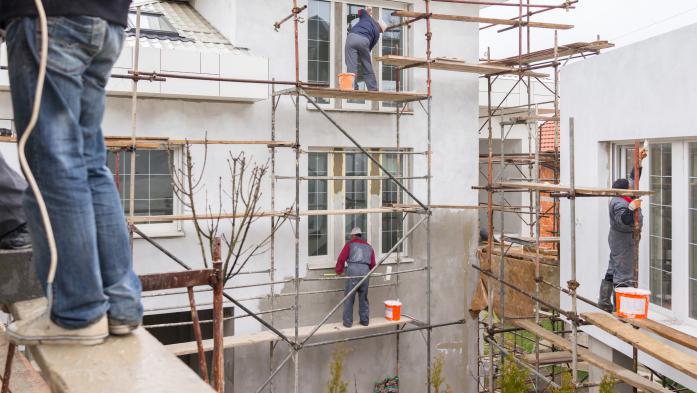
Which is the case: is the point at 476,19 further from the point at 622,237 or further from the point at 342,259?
the point at 622,237

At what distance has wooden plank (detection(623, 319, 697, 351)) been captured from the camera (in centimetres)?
709

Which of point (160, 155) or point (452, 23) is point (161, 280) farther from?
point (452, 23)

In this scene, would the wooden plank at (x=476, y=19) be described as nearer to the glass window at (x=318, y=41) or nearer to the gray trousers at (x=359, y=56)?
the gray trousers at (x=359, y=56)

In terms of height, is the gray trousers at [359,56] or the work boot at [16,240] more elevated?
the gray trousers at [359,56]

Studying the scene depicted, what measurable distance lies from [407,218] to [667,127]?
5.11m

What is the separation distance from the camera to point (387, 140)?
464 inches

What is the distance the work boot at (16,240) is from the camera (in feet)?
10.1

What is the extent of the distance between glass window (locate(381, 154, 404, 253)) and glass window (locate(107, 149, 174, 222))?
12.7 feet

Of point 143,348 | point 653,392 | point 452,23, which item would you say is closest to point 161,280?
point 143,348

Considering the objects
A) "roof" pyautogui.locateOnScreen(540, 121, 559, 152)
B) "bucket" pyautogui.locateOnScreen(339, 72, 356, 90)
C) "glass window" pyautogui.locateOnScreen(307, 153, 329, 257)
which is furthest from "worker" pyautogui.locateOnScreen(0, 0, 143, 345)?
"roof" pyautogui.locateOnScreen(540, 121, 559, 152)

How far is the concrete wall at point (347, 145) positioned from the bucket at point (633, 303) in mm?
4769

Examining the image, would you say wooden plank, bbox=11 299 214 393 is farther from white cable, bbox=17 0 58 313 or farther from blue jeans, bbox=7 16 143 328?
white cable, bbox=17 0 58 313

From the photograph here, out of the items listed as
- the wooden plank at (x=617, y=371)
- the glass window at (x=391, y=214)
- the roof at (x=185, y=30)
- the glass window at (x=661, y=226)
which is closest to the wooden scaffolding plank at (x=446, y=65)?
the glass window at (x=391, y=214)

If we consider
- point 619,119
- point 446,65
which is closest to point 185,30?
point 446,65
